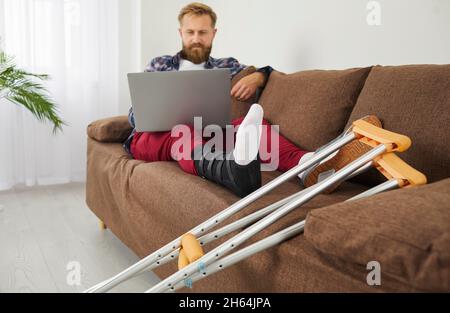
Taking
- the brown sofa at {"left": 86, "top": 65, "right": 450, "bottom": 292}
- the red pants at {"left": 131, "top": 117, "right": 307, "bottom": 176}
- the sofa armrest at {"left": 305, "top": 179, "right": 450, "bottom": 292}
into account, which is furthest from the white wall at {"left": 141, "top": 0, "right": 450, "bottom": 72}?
the sofa armrest at {"left": 305, "top": 179, "right": 450, "bottom": 292}

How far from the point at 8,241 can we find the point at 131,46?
78.3 inches

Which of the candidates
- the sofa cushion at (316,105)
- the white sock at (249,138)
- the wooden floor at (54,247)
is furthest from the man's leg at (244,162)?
the wooden floor at (54,247)

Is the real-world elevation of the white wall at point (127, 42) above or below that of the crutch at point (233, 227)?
above

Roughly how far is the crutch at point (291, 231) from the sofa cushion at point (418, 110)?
29 cm

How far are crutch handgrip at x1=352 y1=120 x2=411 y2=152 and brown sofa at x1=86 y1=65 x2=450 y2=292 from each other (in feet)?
0.47

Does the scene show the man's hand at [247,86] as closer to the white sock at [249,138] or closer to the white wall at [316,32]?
the white wall at [316,32]

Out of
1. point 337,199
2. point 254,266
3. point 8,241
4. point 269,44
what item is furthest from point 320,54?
point 8,241

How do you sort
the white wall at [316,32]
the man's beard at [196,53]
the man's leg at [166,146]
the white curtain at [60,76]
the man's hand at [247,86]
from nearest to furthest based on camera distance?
the man's leg at [166,146] → the white wall at [316,32] → the man's hand at [247,86] → the man's beard at [196,53] → the white curtain at [60,76]

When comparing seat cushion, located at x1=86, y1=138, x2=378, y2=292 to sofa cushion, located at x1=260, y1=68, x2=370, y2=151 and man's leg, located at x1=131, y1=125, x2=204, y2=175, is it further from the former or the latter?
sofa cushion, located at x1=260, y1=68, x2=370, y2=151

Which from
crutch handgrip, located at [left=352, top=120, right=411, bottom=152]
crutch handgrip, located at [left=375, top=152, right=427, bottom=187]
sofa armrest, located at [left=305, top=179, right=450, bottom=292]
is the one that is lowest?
sofa armrest, located at [left=305, top=179, right=450, bottom=292]

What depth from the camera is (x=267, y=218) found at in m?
1.15

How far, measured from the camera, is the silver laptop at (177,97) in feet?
6.31

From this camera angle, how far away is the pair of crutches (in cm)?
109
